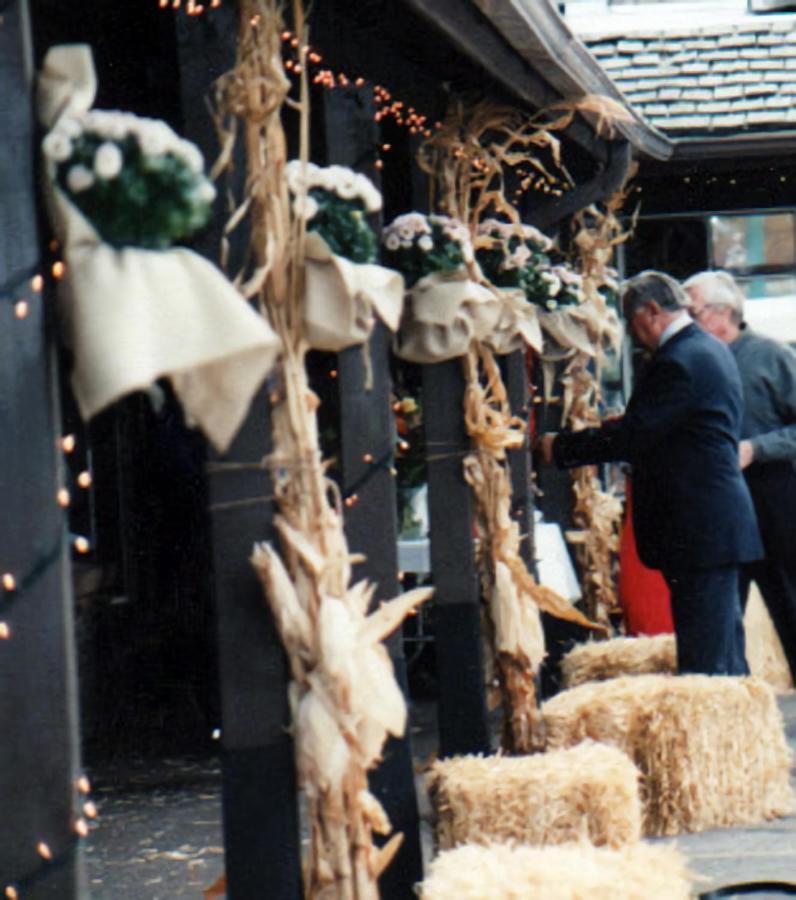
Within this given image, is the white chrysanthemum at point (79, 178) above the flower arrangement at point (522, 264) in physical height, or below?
below

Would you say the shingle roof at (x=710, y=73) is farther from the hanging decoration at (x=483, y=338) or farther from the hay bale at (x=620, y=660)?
the hanging decoration at (x=483, y=338)

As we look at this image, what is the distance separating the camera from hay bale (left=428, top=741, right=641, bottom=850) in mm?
6406

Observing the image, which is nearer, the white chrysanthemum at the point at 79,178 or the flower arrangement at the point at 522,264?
the white chrysanthemum at the point at 79,178

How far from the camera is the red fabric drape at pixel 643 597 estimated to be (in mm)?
11008

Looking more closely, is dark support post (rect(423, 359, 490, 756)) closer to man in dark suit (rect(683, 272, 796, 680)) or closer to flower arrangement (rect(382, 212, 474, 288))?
flower arrangement (rect(382, 212, 474, 288))

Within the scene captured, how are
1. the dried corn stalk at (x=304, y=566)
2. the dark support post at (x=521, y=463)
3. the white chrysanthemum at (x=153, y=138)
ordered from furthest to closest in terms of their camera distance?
the dark support post at (x=521, y=463), the dried corn stalk at (x=304, y=566), the white chrysanthemum at (x=153, y=138)

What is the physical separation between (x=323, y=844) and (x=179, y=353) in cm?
172

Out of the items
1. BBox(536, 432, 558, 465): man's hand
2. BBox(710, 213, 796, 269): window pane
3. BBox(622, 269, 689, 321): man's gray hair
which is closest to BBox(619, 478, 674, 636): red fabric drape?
BBox(536, 432, 558, 465): man's hand

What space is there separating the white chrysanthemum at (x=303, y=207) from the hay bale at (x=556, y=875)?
5.25ft

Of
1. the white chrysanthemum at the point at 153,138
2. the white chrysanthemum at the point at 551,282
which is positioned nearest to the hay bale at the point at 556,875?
the white chrysanthemum at the point at 153,138

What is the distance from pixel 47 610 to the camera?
371 cm

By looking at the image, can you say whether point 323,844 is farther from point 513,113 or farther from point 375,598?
point 513,113

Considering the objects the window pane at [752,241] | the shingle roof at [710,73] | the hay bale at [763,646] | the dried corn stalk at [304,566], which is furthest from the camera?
the window pane at [752,241]

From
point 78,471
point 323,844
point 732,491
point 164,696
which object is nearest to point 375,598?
point 323,844
